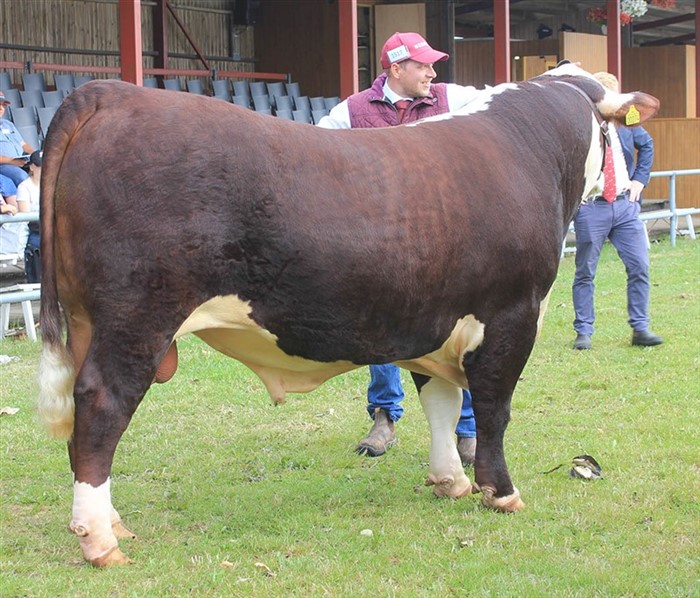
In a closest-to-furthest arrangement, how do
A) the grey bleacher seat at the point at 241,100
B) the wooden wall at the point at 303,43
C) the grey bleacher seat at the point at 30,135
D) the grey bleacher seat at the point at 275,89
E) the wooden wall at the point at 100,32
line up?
the grey bleacher seat at the point at 30,135, the grey bleacher seat at the point at 241,100, the wooden wall at the point at 100,32, the grey bleacher seat at the point at 275,89, the wooden wall at the point at 303,43

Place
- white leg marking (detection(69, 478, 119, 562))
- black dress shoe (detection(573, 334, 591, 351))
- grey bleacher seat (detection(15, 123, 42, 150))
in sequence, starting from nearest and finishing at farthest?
white leg marking (detection(69, 478, 119, 562)) < black dress shoe (detection(573, 334, 591, 351)) < grey bleacher seat (detection(15, 123, 42, 150))

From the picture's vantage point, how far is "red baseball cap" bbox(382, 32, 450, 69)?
5594 mm

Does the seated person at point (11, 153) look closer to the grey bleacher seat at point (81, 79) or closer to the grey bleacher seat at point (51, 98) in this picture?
the grey bleacher seat at point (51, 98)

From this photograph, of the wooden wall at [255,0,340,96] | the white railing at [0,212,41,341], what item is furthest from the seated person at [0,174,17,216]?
the wooden wall at [255,0,340,96]

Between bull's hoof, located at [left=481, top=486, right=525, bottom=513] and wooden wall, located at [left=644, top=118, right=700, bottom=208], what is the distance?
16.5m

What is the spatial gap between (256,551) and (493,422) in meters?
1.21

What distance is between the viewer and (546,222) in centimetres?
484

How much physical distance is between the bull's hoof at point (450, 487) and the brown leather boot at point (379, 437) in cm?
77

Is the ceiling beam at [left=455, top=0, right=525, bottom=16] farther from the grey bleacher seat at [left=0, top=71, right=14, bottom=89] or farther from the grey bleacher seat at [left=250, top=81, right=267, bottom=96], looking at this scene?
the grey bleacher seat at [left=0, top=71, right=14, bottom=89]

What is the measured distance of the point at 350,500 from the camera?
202 inches

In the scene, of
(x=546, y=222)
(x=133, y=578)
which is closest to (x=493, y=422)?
(x=546, y=222)

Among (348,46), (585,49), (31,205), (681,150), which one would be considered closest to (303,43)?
(585,49)

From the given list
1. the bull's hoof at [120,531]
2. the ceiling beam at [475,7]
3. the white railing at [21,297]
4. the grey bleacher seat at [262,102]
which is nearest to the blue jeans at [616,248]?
the white railing at [21,297]

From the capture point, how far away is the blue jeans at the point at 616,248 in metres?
8.88
